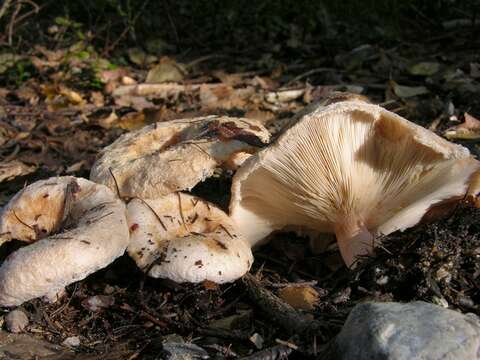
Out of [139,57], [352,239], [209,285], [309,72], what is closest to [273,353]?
[209,285]

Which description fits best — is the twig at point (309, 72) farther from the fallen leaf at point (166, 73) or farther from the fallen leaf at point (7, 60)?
the fallen leaf at point (7, 60)

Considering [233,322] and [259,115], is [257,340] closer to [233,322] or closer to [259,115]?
[233,322]

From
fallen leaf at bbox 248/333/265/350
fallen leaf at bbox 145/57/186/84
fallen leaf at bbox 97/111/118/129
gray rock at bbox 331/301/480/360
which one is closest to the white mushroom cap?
fallen leaf at bbox 248/333/265/350

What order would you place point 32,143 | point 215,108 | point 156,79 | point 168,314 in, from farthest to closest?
point 156,79, point 215,108, point 32,143, point 168,314

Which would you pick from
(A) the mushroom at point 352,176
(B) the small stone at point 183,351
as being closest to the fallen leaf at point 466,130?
(A) the mushroom at point 352,176

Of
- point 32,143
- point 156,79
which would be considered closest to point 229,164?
point 32,143

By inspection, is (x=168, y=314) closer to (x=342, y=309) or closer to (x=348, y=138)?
(x=342, y=309)
